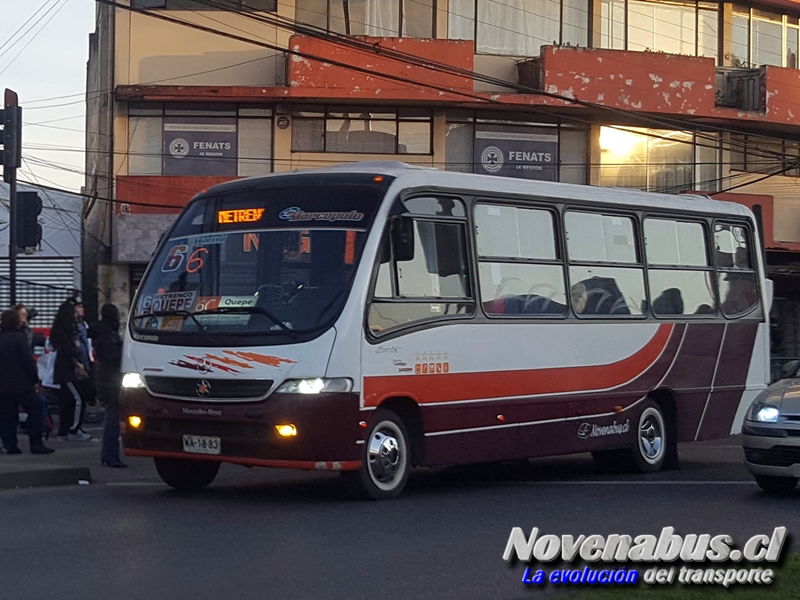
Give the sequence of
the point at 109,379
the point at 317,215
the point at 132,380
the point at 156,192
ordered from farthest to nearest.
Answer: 1. the point at 156,192
2. the point at 109,379
3. the point at 132,380
4. the point at 317,215

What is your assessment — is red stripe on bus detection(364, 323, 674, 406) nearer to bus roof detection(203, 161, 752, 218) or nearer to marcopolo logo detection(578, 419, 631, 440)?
marcopolo logo detection(578, 419, 631, 440)

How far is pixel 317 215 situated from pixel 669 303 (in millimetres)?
5223

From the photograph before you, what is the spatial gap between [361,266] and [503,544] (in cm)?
287

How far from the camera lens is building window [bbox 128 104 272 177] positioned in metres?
29.1

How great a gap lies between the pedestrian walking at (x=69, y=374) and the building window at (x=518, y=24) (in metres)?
16.8

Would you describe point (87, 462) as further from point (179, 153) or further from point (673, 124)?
point (673, 124)

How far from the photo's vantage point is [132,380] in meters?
11.0

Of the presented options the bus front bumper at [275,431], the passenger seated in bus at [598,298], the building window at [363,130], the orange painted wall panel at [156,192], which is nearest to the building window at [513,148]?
the building window at [363,130]

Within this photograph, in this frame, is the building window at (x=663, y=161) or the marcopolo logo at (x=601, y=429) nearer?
the marcopolo logo at (x=601, y=429)

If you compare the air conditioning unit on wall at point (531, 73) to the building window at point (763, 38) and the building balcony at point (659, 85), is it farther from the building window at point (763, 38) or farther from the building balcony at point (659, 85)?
the building window at point (763, 38)

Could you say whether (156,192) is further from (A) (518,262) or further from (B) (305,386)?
(B) (305,386)

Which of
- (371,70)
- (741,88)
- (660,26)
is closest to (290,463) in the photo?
(371,70)

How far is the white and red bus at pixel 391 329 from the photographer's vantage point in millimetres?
10258

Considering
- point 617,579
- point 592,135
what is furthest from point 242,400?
point 592,135
